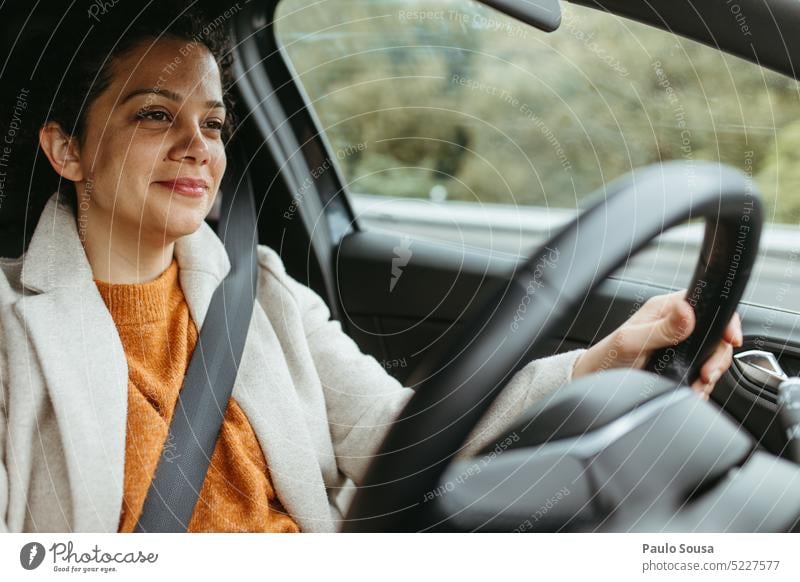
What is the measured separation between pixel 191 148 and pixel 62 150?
0.12 m

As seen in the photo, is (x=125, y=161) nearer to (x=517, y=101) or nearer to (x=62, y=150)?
(x=62, y=150)

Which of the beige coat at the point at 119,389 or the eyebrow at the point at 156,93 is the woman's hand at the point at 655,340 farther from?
the eyebrow at the point at 156,93

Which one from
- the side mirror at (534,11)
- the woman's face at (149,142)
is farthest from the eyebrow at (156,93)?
the side mirror at (534,11)

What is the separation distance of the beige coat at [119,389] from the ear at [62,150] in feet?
0.12

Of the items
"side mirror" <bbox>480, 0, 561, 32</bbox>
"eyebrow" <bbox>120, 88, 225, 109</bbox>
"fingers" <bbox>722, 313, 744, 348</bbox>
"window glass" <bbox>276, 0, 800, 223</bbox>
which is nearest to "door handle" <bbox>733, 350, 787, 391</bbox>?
"fingers" <bbox>722, 313, 744, 348</bbox>

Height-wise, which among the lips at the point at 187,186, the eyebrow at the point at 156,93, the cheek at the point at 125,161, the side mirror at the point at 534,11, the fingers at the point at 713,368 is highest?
the side mirror at the point at 534,11

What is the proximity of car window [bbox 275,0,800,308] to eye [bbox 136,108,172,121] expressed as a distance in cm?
23

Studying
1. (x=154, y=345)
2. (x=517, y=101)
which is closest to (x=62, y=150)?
(x=154, y=345)

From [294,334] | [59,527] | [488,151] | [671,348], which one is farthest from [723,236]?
[59,527]

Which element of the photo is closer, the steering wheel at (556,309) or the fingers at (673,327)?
the steering wheel at (556,309)

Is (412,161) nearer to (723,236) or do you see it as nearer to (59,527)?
(723,236)

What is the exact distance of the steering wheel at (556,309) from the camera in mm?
692

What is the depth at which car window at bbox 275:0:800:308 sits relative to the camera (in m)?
0.87
